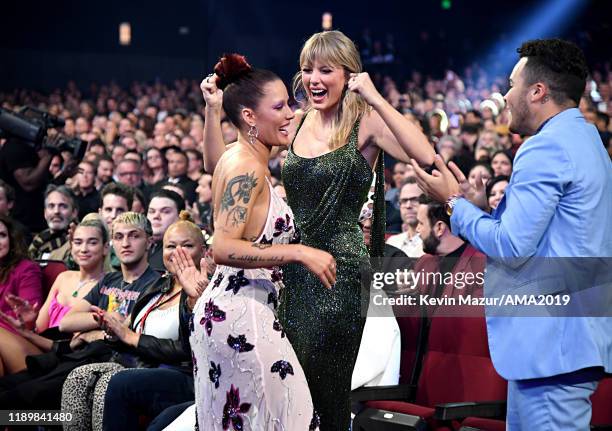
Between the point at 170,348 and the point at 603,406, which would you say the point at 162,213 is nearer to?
the point at 170,348

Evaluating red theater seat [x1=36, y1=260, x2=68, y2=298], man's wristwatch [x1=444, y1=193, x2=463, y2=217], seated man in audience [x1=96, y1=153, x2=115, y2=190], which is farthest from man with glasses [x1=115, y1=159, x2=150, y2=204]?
man's wristwatch [x1=444, y1=193, x2=463, y2=217]

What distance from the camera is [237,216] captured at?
307 cm

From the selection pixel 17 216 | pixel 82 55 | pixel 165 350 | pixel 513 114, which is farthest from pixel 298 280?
pixel 82 55

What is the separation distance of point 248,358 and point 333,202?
0.74 m

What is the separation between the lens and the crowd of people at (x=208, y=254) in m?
3.15

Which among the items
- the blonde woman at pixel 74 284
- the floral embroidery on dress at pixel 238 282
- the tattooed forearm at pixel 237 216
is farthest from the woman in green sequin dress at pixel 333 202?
the blonde woman at pixel 74 284

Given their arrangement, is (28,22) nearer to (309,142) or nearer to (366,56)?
(366,56)

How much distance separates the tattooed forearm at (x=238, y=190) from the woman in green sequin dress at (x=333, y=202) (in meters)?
0.51

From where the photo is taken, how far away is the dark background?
2225 centimetres

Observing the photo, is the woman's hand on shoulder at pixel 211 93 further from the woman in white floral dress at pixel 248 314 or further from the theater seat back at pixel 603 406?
the theater seat back at pixel 603 406

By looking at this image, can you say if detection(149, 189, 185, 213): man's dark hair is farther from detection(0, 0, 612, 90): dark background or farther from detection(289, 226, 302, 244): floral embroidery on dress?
detection(0, 0, 612, 90): dark background

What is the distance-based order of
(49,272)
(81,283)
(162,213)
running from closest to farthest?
(81,283) < (49,272) < (162,213)

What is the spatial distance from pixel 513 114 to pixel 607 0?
16.7 meters

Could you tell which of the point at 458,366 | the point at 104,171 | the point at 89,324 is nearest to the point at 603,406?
the point at 458,366
